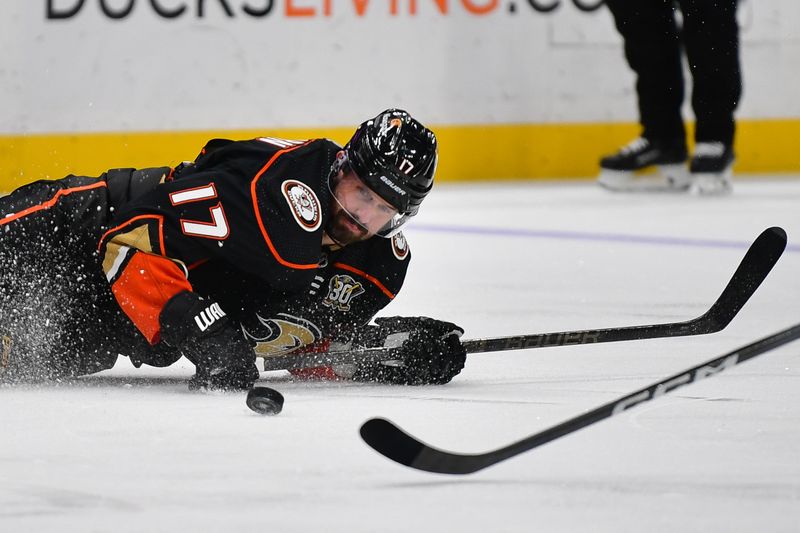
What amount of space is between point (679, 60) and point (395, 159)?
177 inches

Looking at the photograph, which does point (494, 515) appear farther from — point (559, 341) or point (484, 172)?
point (484, 172)

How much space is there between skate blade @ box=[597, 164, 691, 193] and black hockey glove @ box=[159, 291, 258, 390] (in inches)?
173

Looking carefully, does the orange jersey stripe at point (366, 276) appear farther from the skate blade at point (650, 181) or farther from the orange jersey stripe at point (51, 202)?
the skate blade at point (650, 181)

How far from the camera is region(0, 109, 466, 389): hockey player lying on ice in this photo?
2.24 metres

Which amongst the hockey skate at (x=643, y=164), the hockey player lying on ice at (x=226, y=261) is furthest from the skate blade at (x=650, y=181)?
the hockey player lying on ice at (x=226, y=261)

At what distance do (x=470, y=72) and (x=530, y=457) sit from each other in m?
4.89

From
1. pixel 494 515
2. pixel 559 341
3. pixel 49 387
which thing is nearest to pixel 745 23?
pixel 559 341

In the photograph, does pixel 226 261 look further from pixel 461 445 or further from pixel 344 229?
pixel 461 445

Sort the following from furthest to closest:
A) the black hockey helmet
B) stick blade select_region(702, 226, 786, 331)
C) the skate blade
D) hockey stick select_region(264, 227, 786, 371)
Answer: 1. the skate blade
2. stick blade select_region(702, 226, 786, 331)
3. hockey stick select_region(264, 227, 786, 371)
4. the black hockey helmet

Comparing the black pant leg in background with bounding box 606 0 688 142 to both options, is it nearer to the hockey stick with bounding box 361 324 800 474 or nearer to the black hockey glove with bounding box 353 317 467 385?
the black hockey glove with bounding box 353 317 467 385

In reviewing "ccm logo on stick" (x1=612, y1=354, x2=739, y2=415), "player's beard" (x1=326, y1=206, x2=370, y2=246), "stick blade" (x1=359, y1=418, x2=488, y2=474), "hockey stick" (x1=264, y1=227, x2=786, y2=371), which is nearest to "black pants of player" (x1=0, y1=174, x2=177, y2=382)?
"hockey stick" (x1=264, y1=227, x2=786, y2=371)

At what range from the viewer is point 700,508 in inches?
66.8

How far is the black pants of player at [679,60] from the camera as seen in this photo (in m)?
6.28

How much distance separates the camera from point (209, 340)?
2.21m
